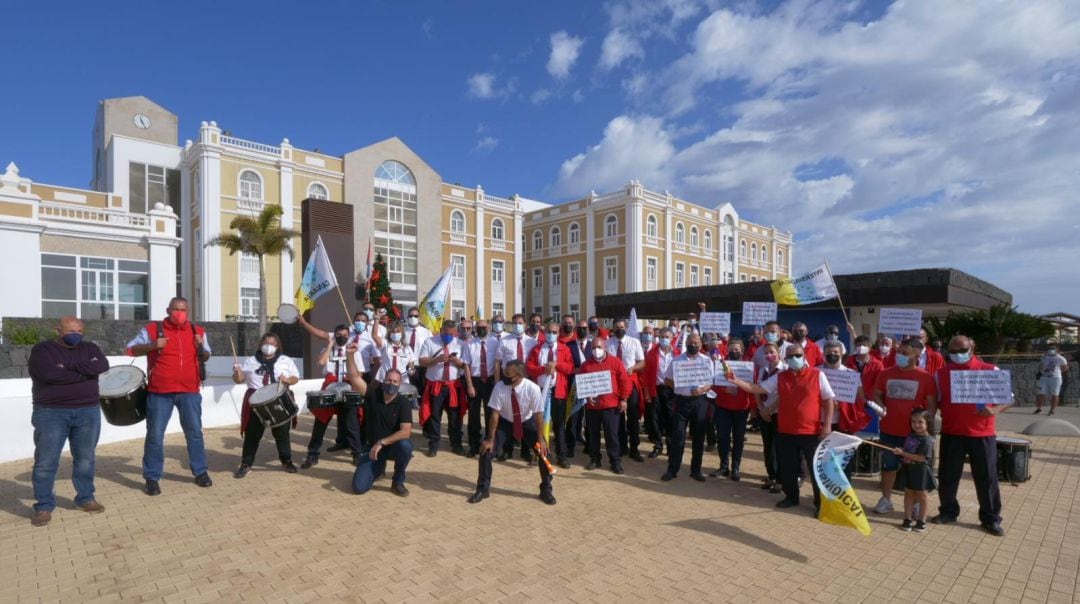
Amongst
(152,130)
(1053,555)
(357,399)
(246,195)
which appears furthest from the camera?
(152,130)

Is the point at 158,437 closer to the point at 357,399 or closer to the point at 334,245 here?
the point at 357,399

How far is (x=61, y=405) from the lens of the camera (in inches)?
213

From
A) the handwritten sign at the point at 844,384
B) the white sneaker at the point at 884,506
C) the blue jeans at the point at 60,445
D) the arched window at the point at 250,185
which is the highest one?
the arched window at the point at 250,185

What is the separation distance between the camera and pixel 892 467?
5766 millimetres

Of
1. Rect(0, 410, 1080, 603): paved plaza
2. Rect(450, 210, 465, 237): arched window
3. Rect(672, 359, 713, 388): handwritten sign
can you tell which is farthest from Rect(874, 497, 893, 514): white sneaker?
Rect(450, 210, 465, 237): arched window

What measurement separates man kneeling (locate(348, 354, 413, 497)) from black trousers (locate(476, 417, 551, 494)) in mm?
902

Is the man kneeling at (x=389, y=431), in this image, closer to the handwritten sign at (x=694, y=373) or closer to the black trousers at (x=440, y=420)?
the black trousers at (x=440, y=420)

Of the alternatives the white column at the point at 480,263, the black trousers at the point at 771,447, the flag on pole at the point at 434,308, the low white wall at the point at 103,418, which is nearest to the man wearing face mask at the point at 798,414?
the black trousers at the point at 771,447

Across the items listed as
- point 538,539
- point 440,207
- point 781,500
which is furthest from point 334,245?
point 440,207

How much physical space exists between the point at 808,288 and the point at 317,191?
3235 centimetres

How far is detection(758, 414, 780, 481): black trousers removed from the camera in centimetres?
684

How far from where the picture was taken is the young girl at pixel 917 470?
17.5 feet

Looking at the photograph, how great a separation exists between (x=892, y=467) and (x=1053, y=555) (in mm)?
1349

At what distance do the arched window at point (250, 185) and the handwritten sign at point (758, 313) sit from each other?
31.3 metres
